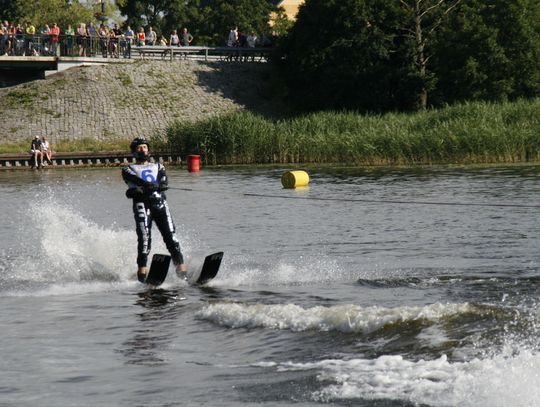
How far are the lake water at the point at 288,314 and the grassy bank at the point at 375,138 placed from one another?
16.7 meters

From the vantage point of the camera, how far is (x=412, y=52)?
210 ft

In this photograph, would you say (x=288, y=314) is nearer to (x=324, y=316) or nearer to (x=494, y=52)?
(x=324, y=316)

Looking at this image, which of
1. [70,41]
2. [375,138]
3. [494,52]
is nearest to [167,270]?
[375,138]

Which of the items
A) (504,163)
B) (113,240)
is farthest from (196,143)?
(113,240)

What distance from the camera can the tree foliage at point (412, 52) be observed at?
2413 inches

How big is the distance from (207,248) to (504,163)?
22.8 meters

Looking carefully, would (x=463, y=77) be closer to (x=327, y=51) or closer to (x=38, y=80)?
(x=327, y=51)

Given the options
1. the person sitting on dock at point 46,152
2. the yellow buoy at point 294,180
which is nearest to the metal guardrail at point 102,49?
the person sitting on dock at point 46,152

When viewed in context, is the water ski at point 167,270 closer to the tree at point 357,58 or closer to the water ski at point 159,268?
the water ski at point 159,268

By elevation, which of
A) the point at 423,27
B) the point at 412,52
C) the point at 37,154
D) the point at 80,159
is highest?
the point at 423,27

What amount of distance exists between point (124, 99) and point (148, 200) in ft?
162

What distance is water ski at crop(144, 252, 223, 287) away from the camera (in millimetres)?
15383

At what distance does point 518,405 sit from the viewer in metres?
8.58

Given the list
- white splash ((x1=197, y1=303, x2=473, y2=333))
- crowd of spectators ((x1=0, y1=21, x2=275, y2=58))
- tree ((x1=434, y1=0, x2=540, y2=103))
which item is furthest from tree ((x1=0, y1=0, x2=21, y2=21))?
white splash ((x1=197, y1=303, x2=473, y2=333))
